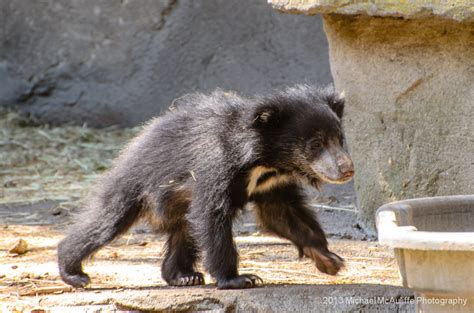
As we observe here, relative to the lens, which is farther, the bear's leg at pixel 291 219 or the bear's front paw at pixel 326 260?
the bear's leg at pixel 291 219

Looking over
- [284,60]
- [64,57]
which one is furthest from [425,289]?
[64,57]

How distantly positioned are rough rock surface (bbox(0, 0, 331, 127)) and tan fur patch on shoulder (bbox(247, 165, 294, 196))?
4350 millimetres

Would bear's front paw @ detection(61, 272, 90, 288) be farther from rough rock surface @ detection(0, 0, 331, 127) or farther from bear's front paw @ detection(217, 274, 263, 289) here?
rough rock surface @ detection(0, 0, 331, 127)

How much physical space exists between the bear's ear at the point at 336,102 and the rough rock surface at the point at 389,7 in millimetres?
638

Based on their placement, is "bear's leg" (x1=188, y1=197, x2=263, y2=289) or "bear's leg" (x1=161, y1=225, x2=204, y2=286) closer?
"bear's leg" (x1=188, y1=197, x2=263, y2=289)

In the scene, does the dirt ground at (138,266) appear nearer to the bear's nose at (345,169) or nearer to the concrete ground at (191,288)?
the concrete ground at (191,288)

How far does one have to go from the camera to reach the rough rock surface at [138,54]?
33.1 feet

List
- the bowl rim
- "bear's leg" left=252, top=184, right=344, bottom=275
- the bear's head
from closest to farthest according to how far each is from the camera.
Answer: the bowl rim, the bear's head, "bear's leg" left=252, top=184, right=344, bottom=275

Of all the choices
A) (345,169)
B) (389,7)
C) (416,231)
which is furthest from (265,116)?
(416,231)

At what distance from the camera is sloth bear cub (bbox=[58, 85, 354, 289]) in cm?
521

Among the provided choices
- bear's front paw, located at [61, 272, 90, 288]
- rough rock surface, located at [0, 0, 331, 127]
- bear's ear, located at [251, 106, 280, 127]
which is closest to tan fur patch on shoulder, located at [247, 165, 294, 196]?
bear's ear, located at [251, 106, 280, 127]

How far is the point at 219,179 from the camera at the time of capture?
5.19 m

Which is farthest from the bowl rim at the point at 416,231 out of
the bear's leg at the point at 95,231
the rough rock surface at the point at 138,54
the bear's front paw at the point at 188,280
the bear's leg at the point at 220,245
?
the rough rock surface at the point at 138,54

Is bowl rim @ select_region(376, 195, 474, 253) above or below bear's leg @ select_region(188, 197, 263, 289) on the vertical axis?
above
